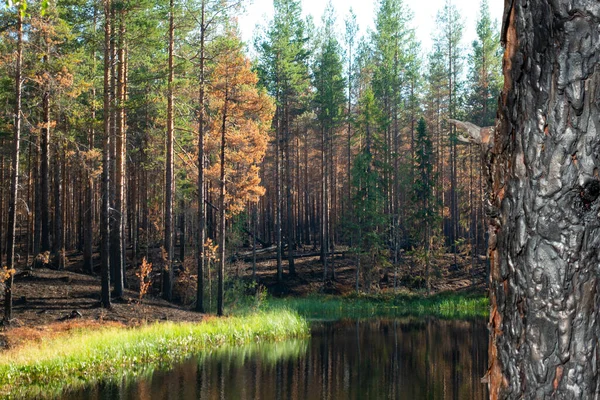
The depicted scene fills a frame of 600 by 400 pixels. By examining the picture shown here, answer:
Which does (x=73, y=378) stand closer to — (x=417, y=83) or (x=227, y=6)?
(x=227, y=6)

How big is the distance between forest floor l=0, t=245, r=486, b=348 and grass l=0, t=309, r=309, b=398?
1.15 m

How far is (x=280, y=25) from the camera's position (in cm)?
3559

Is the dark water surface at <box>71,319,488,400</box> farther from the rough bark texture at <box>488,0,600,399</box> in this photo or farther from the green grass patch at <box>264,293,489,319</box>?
the rough bark texture at <box>488,0,600,399</box>

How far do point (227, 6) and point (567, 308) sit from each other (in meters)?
21.9

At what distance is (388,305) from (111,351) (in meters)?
19.8

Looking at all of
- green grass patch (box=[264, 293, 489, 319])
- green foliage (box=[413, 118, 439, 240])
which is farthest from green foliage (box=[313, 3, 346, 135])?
green grass patch (box=[264, 293, 489, 319])

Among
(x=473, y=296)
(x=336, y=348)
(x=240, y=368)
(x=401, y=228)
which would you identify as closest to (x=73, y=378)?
A: (x=240, y=368)

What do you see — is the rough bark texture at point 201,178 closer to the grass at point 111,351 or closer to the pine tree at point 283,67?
the grass at point 111,351

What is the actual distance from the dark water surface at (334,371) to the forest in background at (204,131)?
4795 mm

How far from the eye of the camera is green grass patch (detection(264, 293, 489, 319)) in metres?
29.1

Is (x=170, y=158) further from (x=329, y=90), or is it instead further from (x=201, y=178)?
(x=329, y=90)

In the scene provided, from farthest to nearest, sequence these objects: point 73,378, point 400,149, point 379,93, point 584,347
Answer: point 400,149, point 379,93, point 73,378, point 584,347

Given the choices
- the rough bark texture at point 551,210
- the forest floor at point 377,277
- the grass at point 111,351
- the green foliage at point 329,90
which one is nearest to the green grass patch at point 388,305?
the forest floor at point 377,277

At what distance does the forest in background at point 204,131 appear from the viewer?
68.6 ft
